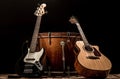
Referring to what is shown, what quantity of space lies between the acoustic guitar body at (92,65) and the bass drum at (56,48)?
50 centimetres

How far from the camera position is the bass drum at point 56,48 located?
411cm

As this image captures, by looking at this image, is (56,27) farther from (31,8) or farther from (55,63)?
(55,63)

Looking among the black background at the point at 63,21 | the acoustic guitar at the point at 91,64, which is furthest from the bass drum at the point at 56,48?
Result: the black background at the point at 63,21

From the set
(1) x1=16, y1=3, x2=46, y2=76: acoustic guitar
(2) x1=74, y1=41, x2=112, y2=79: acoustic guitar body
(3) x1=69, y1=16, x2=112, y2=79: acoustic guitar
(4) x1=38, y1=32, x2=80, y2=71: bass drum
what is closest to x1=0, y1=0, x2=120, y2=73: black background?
(4) x1=38, y1=32, x2=80, y2=71: bass drum

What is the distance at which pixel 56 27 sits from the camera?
4.80 m

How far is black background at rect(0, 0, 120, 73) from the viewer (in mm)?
4699

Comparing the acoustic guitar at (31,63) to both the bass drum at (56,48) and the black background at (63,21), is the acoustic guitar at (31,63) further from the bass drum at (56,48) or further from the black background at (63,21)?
the black background at (63,21)

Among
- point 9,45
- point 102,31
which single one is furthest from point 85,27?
point 9,45

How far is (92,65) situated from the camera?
337 centimetres

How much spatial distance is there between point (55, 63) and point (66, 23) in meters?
1.05

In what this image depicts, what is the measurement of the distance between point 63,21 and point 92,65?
5.50 feet

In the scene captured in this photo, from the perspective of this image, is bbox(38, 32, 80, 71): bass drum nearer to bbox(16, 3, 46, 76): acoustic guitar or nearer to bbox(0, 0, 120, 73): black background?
bbox(16, 3, 46, 76): acoustic guitar

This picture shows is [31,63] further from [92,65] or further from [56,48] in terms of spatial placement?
[92,65]

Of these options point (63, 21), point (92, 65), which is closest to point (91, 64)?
point (92, 65)
